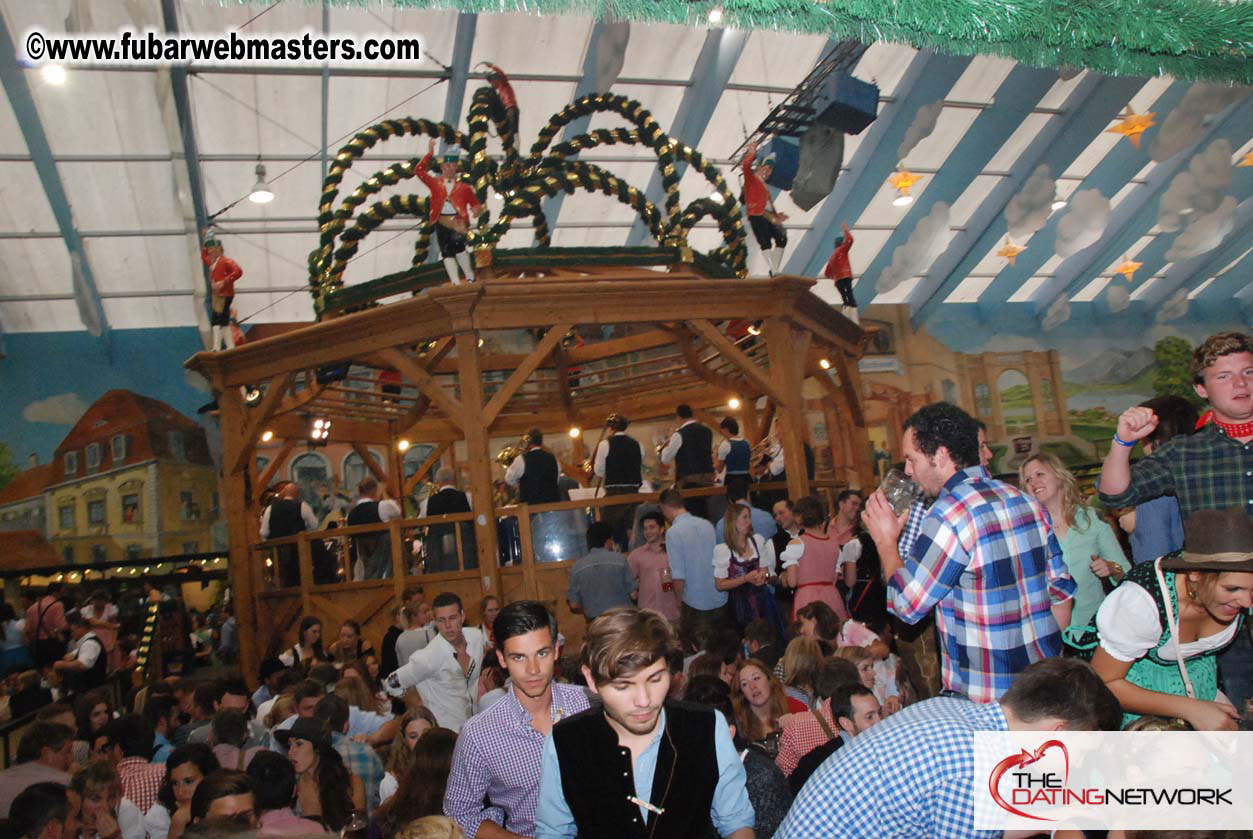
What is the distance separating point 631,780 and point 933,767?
26.6 inches

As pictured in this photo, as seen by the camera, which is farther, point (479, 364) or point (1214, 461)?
point (479, 364)

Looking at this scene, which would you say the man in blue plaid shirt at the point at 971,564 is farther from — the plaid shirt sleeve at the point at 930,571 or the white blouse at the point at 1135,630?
the white blouse at the point at 1135,630

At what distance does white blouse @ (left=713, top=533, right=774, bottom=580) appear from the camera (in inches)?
298

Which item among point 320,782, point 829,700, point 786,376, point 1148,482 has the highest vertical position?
point 786,376

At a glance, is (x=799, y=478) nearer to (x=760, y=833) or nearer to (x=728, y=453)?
(x=728, y=453)

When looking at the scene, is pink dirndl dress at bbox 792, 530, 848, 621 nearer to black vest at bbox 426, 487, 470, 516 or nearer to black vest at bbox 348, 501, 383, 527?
black vest at bbox 426, 487, 470, 516

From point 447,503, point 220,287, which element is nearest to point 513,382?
point 447,503

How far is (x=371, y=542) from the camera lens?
10203 mm

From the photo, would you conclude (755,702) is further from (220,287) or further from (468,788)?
(220,287)

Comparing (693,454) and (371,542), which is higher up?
(693,454)

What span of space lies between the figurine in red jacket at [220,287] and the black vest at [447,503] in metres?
3.26

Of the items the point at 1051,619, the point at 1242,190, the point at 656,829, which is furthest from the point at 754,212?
the point at 1242,190

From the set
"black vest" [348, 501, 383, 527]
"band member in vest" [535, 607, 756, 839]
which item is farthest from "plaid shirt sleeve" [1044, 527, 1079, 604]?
"black vest" [348, 501, 383, 527]

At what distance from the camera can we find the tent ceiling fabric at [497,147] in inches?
600
